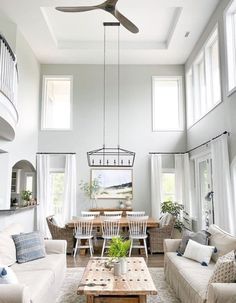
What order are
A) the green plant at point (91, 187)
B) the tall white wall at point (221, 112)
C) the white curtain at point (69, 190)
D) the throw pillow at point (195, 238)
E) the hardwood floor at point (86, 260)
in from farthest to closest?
the green plant at point (91, 187), the white curtain at point (69, 190), the hardwood floor at point (86, 260), the tall white wall at point (221, 112), the throw pillow at point (195, 238)

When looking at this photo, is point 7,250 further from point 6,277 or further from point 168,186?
point 168,186

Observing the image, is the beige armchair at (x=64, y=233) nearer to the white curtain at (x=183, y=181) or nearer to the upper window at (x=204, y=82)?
the white curtain at (x=183, y=181)

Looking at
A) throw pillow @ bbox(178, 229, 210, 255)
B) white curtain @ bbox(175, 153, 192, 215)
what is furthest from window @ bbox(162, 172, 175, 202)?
throw pillow @ bbox(178, 229, 210, 255)

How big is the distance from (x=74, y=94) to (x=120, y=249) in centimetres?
623

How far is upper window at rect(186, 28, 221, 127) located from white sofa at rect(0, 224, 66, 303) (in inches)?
171

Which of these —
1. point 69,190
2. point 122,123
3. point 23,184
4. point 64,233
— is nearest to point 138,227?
point 64,233

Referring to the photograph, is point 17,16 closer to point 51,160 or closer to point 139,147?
point 51,160

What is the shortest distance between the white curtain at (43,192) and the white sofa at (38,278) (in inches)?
142

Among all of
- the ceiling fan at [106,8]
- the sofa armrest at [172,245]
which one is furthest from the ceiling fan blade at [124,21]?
the sofa armrest at [172,245]

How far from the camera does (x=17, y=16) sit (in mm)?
6492

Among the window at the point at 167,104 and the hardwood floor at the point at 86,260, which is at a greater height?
the window at the point at 167,104

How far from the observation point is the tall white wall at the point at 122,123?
339 inches

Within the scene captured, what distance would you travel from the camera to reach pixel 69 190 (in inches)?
326

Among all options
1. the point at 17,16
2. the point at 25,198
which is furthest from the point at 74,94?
the point at 25,198
